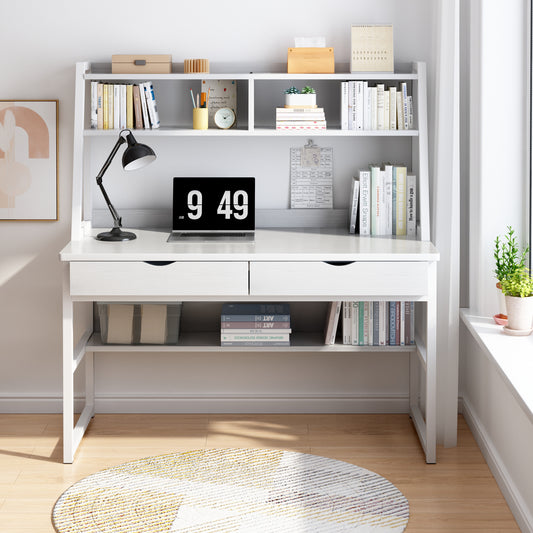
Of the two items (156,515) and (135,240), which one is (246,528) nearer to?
(156,515)

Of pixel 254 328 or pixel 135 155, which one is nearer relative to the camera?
pixel 135 155

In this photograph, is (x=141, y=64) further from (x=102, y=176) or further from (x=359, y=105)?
(x=359, y=105)

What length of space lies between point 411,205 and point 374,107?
16.7 inches

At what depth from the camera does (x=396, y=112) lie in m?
3.10

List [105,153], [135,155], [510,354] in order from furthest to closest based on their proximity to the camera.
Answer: [105,153], [135,155], [510,354]

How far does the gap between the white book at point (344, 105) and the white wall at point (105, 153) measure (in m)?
0.22

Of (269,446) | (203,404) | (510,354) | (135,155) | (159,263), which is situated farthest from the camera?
(203,404)

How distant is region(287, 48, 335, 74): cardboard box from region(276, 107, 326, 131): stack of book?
166 millimetres

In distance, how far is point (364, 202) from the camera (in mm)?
3129

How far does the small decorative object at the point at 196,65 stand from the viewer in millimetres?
3096

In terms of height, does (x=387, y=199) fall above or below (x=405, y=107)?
below

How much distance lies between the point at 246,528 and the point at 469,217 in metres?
1.51

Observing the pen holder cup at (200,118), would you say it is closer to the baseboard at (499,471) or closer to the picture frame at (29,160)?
the picture frame at (29,160)

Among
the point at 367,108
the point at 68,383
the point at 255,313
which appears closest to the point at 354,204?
the point at 367,108
